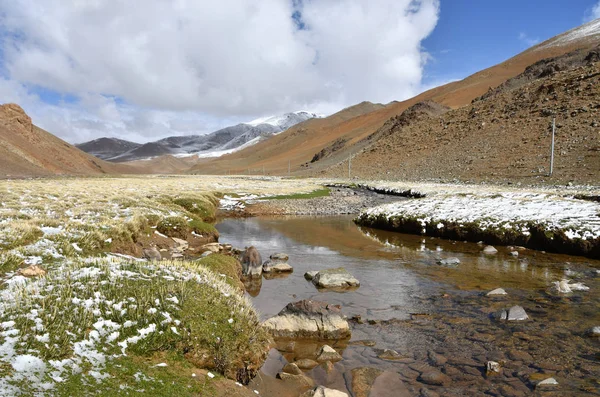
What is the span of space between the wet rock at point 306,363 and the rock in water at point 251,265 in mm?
6668

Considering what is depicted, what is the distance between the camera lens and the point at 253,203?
40219 mm

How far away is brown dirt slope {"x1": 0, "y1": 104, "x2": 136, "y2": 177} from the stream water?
10901cm

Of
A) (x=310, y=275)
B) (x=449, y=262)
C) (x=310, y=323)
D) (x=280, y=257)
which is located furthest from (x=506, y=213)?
(x=310, y=323)

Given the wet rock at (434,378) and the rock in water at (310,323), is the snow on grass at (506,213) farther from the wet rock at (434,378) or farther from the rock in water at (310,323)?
the rock in water at (310,323)

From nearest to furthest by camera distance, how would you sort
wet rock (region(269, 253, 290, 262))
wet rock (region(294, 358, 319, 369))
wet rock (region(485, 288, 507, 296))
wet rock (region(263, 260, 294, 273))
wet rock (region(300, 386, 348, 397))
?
wet rock (region(300, 386, 348, 397)), wet rock (region(294, 358, 319, 369)), wet rock (region(485, 288, 507, 296)), wet rock (region(263, 260, 294, 273)), wet rock (region(269, 253, 290, 262))

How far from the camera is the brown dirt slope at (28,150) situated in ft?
342

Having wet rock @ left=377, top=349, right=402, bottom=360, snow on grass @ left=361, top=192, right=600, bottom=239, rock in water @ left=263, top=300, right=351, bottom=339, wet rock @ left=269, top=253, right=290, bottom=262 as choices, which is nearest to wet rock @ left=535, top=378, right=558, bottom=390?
wet rock @ left=377, top=349, right=402, bottom=360

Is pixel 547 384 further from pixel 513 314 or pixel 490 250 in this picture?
pixel 490 250

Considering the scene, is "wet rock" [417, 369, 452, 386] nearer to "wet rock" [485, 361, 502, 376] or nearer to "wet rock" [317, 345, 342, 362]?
"wet rock" [485, 361, 502, 376]

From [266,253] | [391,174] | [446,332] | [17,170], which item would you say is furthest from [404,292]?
[17,170]

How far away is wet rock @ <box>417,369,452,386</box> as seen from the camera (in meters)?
7.10

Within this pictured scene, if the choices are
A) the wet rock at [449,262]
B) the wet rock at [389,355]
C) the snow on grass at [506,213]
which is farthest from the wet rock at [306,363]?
the snow on grass at [506,213]

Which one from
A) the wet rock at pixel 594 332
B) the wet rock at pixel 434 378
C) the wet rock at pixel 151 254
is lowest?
the wet rock at pixel 434 378

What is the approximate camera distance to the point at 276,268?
49.4 feet
